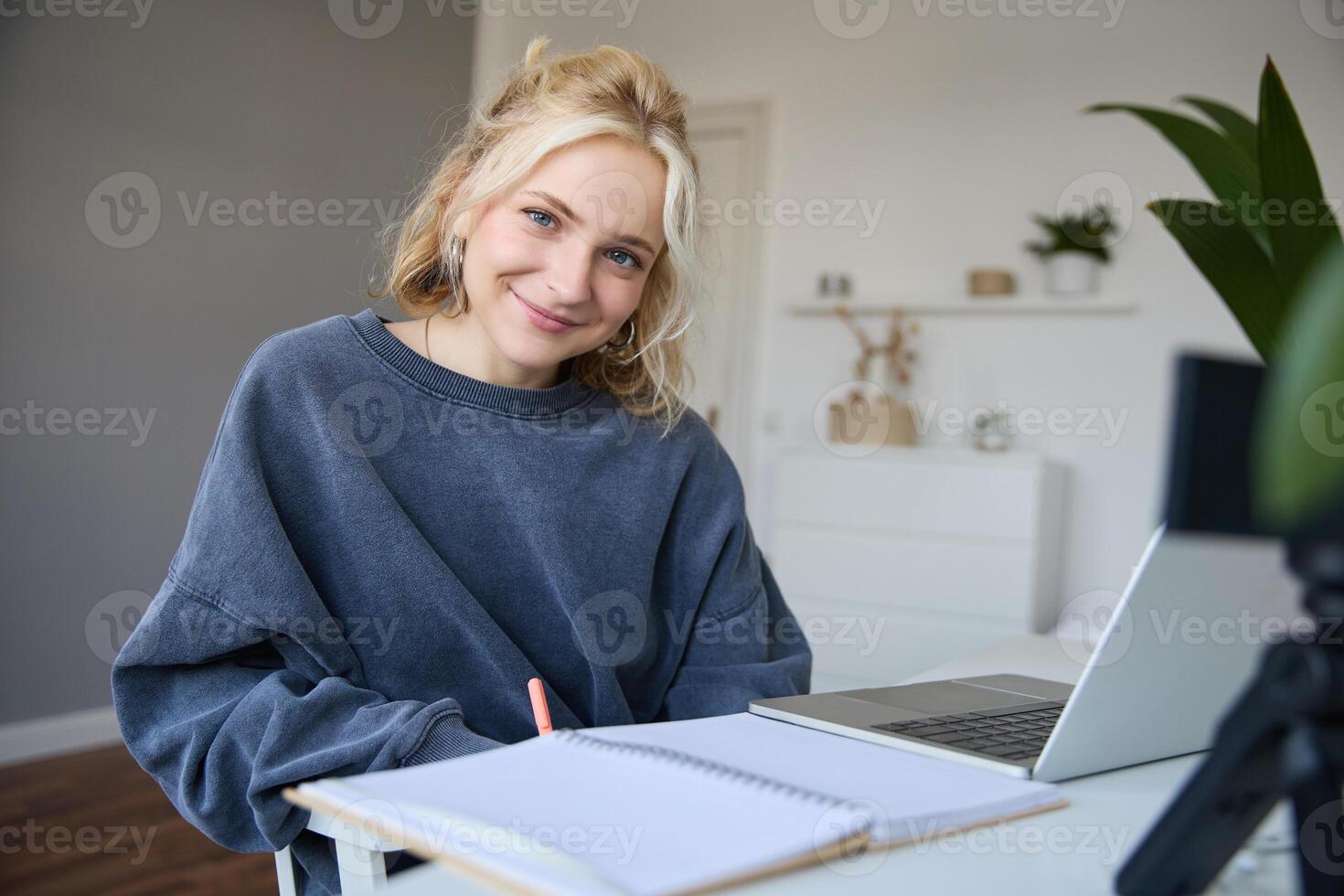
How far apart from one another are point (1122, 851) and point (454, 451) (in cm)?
83

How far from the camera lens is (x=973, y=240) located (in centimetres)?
451

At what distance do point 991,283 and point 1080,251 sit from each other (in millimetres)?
344

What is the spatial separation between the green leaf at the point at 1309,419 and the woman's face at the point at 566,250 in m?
0.93

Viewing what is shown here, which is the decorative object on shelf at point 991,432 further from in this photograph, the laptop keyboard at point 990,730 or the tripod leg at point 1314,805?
the tripod leg at point 1314,805

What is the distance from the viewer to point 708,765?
2.06ft

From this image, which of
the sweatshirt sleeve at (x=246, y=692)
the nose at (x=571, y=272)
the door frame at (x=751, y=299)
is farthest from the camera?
the door frame at (x=751, y=299)

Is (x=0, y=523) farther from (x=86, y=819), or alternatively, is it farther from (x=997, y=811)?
(x=997, y=811)

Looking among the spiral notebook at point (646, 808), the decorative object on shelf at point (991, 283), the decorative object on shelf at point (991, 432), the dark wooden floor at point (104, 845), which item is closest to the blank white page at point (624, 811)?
the spiral notebook at point (646, 808)

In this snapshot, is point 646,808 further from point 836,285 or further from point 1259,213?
point 836,285

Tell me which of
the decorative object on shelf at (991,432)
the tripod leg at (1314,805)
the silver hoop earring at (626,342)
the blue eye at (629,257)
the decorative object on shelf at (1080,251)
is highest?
the decorative object on shelf at (1080,251)

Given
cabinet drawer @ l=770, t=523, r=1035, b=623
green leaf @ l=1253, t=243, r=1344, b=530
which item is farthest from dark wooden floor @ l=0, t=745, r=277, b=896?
green leaf @ l=1253, t=243, r=1344, b=530

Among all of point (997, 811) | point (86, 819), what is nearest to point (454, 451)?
point (997, 811)

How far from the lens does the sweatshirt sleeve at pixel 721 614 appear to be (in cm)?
129

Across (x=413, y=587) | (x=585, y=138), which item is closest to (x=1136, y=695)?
(x=413, y=587)
